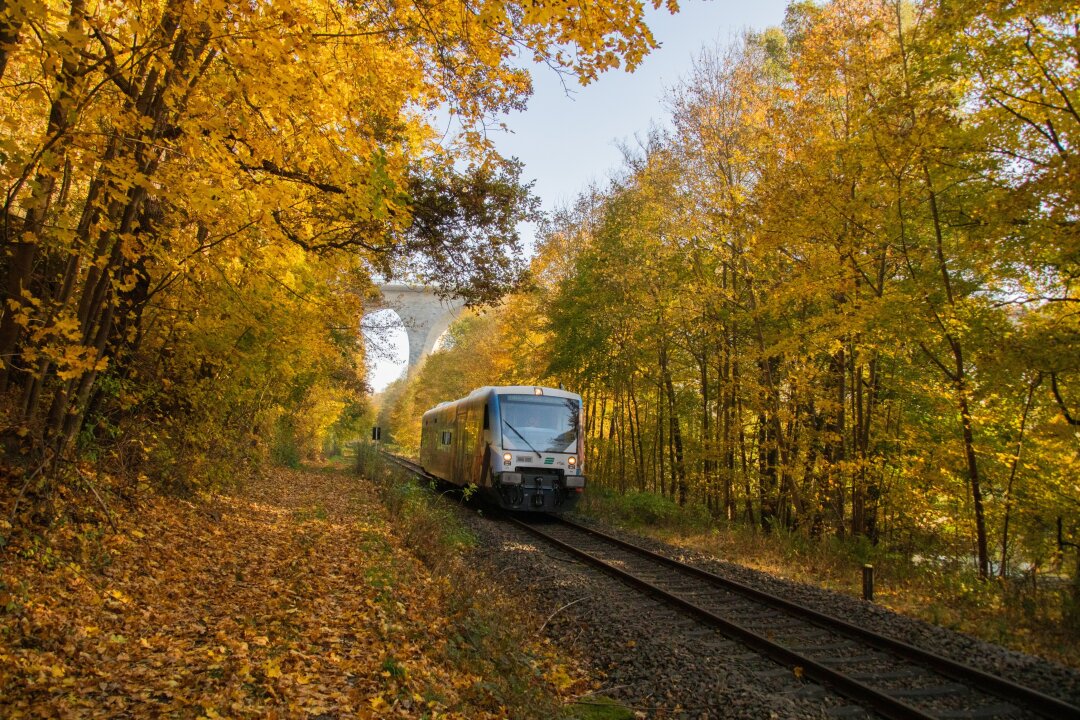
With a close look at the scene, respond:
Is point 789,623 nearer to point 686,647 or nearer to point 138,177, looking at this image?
point 686,647

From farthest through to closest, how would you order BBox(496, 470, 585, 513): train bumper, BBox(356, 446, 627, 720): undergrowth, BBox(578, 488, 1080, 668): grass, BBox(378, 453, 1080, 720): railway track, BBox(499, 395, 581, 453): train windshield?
1. BBox(499, 395, 581, 453): train windshield
2. BBox(496, 470, 585, 513): train bumper
3. BBox(578, 488, 1080, 668): grass
4. BBox(378, 453, 1080, 720): railway track
5. BBox(356, 446, 627, 720): undergrowth

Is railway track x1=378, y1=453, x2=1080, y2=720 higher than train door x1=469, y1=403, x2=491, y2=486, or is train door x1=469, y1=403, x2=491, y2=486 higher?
train door x1=469, y1=403, x2=491, y2=486

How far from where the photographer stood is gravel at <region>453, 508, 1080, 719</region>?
452cm

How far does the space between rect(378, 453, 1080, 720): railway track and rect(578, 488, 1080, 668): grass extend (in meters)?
1.52

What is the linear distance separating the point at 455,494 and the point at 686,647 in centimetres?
1219

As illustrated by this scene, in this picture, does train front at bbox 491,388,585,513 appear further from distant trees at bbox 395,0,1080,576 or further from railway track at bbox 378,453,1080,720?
railway track at bbox 378,453,1080,720

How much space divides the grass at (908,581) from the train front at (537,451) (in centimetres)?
165

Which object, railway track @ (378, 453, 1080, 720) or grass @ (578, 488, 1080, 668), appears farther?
grass @ (578, 488, 1080, 668)

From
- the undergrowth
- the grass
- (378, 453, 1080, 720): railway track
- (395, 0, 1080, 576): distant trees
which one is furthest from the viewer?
(395, 0, 1080, 576): distant trees

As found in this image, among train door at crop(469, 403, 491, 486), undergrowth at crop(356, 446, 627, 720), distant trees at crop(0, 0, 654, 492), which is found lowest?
undergrowth at crop(356, 446, 627, 720)

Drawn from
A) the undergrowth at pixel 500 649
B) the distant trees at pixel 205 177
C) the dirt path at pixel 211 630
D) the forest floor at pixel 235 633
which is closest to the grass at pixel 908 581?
the undergrowth at pixel 500 649

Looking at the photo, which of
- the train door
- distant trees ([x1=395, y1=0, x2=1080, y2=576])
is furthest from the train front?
distant trees ([x1=395, y1=0, x2=1080, y2=576])

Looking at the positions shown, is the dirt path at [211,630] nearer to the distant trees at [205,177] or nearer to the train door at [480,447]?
the distant trees at [205,177]

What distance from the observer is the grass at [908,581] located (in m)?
6.61
